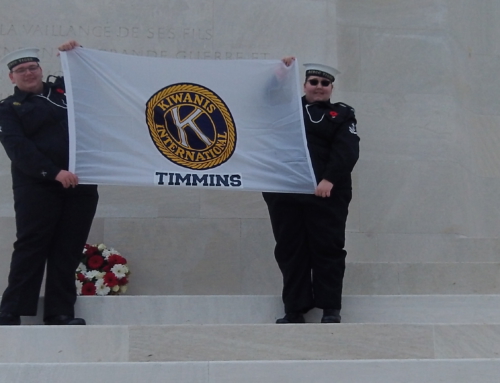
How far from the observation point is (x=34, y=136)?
22.5ft

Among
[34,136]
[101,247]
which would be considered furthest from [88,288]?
[34,136]

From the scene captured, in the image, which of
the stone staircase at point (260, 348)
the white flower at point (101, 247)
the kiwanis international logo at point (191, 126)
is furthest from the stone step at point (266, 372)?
the white flower at point (101, 247)

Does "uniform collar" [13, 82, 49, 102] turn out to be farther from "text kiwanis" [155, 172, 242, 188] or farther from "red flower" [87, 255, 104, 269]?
"red flower" [87, 255, 104, 269]

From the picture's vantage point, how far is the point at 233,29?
10242 millimetres

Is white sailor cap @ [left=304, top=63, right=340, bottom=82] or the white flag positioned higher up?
white sailor cap @ [left=304, top=63, right=340, bottom=82]

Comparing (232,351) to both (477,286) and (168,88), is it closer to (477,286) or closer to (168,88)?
(168,88)

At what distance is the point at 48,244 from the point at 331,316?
2.27m

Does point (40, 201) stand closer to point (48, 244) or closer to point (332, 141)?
point (48, 244)

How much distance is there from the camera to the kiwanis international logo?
708 centimetres

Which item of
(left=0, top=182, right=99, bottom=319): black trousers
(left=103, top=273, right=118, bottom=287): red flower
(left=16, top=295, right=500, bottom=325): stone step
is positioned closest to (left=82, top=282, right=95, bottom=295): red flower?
(left=103, top=273, right=118, bottom=287): red flower

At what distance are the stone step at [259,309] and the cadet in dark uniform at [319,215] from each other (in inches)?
11.9

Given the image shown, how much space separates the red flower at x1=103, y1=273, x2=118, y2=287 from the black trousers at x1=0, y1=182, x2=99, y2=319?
177 cm

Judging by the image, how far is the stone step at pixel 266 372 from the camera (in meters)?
5.00

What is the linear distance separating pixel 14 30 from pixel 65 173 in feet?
12.7
